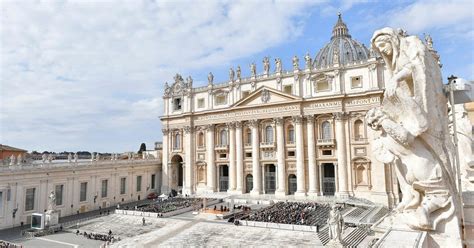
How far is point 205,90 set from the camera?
4625cm

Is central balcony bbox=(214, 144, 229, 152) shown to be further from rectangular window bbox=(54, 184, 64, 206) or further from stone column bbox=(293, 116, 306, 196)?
rectangular window bbox=(54, 184, 64, 206)

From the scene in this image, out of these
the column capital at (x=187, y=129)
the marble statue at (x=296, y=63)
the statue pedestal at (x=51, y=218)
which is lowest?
the statue pedestal at (x=51, y=218)

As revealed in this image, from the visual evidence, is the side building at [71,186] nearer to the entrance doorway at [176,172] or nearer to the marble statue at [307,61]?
the entrance doorway at [176,172]

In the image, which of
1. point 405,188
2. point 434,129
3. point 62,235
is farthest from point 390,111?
point 62,235

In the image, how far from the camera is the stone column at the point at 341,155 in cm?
3503

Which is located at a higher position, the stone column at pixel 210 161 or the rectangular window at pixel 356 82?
the rectangular window at pixel 356 82

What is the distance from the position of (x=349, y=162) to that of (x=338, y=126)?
4393mm

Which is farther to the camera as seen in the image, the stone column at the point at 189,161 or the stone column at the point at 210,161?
the stone column at the point at 189,161

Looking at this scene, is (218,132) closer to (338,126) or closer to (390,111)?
(338,126)

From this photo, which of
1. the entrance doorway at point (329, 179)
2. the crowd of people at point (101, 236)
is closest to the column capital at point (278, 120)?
the entrance doorway at point (329, 179)

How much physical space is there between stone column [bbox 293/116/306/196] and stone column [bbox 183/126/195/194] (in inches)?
645

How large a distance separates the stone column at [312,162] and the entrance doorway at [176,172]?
21.1m

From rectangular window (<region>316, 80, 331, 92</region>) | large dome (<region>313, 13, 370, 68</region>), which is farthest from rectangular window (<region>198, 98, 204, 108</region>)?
large dome (<region>313, 13, 370, 68</region>)

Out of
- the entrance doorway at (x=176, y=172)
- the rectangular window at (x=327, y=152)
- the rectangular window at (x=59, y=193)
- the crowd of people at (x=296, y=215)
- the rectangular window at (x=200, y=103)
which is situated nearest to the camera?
the crowd of people at (x=296, y=215)
